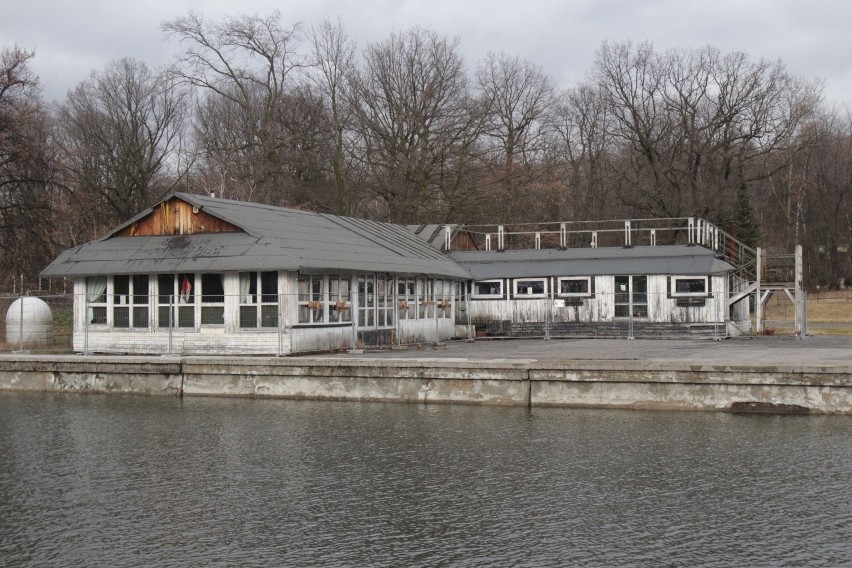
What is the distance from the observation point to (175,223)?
31.1 m

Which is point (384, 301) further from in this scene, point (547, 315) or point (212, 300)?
point (547, 315)

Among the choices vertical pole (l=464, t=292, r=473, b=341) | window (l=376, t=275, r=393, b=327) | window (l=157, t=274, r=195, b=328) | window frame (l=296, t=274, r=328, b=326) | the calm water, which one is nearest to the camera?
the calm water

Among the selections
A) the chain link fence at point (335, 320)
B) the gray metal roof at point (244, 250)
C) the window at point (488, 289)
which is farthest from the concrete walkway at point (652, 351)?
the window at point (488, 289)

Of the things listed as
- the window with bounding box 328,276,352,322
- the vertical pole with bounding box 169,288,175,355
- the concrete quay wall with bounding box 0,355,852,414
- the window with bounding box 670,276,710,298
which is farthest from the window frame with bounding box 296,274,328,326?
the window with bounding box 670,276,710,298

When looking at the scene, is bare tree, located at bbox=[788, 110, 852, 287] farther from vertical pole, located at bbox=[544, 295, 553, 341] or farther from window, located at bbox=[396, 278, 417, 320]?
window, located at bbox=[396, 278, 417, 320]

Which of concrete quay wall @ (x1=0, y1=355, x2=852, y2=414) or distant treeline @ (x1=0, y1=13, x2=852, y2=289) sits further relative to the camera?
distant treeline @ (x1=0, y1=13, x2=852, y2=289)

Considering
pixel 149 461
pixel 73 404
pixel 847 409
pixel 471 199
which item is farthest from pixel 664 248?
pixel 149 461

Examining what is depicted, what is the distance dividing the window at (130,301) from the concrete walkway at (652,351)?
6.28m

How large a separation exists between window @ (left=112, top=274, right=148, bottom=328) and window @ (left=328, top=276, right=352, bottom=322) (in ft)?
18.5

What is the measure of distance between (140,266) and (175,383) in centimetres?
524

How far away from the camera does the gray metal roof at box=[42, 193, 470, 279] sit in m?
28.3

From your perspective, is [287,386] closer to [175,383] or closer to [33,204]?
[175,383]

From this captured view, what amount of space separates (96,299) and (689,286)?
22418 mm

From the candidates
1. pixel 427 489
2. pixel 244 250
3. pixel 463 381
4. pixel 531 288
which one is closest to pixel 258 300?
pixel 244 250
